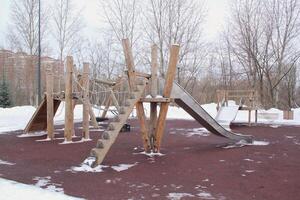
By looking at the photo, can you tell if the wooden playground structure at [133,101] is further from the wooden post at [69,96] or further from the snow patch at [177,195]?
the snow patch at [177,195]

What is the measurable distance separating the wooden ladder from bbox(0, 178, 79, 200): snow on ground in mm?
1750

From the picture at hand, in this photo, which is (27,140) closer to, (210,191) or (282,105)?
(210,191)

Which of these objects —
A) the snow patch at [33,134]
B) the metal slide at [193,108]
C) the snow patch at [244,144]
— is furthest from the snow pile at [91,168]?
the snow patch at [33,134]

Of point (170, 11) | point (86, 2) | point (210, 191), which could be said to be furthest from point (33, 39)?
point (210, 191)

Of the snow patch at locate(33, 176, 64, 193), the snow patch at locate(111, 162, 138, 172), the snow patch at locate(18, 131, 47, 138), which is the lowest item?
the snow patch at locate(33, 176, 64, 193)

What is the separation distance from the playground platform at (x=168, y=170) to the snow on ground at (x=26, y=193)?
1.00ft

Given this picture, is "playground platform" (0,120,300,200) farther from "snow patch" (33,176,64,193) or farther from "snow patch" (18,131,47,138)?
"snow patch" (18,131,47,138)

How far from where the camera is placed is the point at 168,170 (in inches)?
269

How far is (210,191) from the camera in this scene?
17.7 ft

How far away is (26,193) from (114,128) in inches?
103

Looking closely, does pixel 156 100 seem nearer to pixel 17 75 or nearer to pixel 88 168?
pixel 88 168

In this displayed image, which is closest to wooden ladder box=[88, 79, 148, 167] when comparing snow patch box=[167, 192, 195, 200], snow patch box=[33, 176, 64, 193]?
snow patch box=[33, 176, 64, 193]

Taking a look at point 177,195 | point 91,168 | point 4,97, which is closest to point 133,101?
point 91,168

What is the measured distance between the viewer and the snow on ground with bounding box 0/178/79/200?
480 cm
